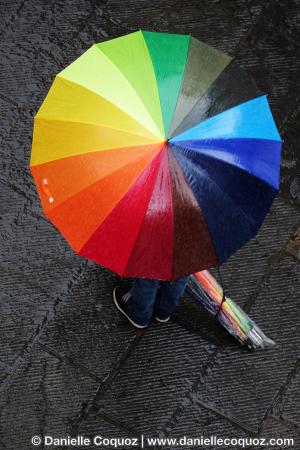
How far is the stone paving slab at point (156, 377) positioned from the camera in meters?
4.24

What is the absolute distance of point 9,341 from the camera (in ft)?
14.4

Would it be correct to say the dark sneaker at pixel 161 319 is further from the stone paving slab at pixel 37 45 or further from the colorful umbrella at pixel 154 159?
the stone paving slab at pixel 37 45

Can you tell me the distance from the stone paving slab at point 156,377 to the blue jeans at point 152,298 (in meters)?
0.17

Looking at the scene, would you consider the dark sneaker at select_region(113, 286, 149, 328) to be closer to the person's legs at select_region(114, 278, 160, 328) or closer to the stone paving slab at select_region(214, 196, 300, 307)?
the person's legs at select_region(114, 278, 160, 328)

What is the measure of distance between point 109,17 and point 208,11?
0.83m

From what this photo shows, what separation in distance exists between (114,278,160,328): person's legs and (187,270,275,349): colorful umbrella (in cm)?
35

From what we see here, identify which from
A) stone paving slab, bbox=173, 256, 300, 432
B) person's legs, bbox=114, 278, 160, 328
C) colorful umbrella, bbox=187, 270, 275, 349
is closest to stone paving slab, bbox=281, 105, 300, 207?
stone paving slab, bbox=173, 256, 300, 432

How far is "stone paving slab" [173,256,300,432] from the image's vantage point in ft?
14.1

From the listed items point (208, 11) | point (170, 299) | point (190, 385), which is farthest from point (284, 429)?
point (208, 11)

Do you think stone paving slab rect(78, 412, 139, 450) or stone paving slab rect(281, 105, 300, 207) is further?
stone paving slab rect(281, 105, 300, 207)

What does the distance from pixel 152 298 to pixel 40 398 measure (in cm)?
99

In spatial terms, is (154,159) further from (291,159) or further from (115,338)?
(291,159)

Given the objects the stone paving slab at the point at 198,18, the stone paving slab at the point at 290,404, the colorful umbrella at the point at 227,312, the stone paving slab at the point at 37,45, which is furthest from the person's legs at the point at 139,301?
the stone paving slab at the point at 198,18

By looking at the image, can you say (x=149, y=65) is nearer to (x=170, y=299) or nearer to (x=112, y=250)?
(x=112, y=250)
